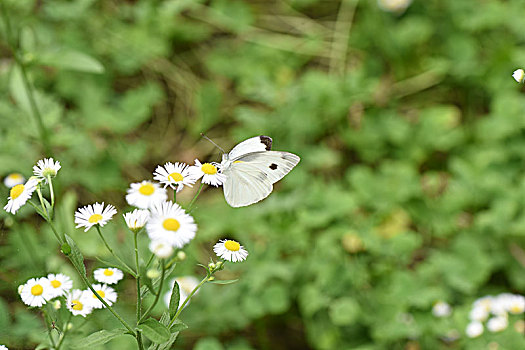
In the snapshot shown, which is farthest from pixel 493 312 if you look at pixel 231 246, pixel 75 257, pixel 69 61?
pixel 69 61

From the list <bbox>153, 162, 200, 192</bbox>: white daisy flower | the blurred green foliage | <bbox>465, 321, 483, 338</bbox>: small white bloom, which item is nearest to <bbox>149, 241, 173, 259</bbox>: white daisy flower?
<bbox>153, 162, 200, 192</bbox>: white daisy flower

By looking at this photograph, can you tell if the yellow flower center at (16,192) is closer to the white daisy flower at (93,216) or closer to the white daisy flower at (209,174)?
the white daisy flower at (93,216)

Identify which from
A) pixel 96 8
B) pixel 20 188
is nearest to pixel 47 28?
pixel 96 8

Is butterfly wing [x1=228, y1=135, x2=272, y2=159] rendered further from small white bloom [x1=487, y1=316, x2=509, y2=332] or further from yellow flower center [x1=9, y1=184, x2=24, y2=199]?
small white bloom [x1=487, y1=316, x2=509, y2=332]

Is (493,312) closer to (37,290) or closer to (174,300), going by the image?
(174,300)

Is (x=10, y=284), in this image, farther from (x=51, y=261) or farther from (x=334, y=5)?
(x=334, y=5)

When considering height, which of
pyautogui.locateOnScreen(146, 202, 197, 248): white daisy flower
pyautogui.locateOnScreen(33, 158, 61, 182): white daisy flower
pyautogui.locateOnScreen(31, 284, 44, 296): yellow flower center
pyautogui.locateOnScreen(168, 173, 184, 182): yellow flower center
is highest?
pyautogui.locateOnScreen(33, 158, 61, 182): white daisy flower

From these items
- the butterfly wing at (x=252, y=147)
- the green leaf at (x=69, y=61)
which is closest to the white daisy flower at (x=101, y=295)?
the butterfly wing at (x=252, y=147)

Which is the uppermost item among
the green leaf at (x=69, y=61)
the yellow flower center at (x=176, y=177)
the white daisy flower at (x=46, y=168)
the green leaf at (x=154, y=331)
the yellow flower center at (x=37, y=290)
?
the green leaf at (x=69, y=61)
